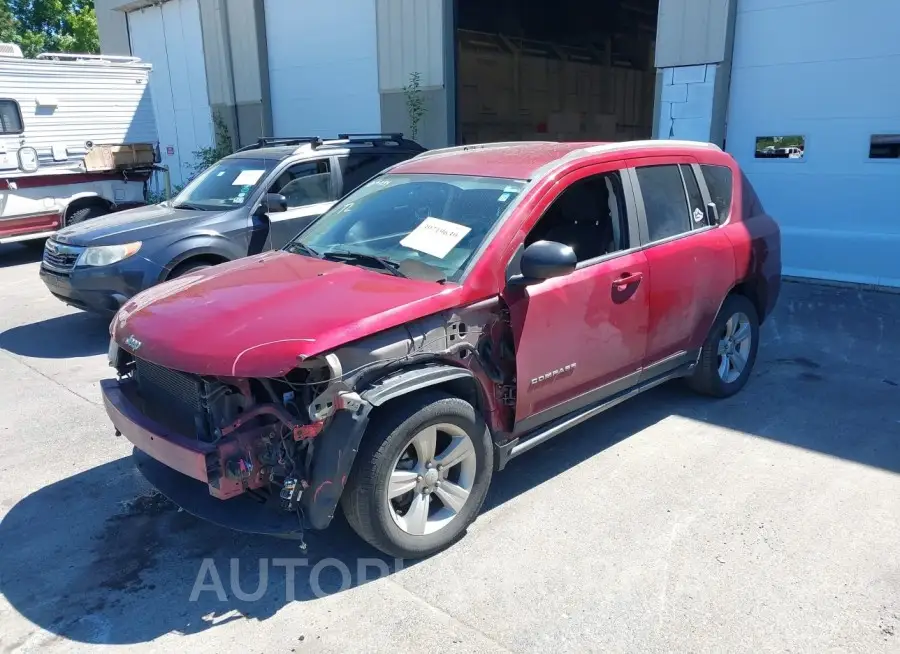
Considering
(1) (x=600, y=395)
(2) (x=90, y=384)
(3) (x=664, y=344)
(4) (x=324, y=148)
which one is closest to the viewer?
(1) (x=600, y=395)

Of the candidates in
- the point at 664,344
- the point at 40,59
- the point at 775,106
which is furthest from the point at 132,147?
the point at 664,344

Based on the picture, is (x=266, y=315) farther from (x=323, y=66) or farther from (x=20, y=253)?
(x=323, y=66)

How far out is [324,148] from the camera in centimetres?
763

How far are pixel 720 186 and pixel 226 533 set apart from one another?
396 centimetres

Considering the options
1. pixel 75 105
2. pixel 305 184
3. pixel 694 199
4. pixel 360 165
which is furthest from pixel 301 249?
pixel 75 105

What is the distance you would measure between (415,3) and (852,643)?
11.4 metres

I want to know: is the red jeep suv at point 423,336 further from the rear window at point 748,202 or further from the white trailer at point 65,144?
the white trailer at point 65,144

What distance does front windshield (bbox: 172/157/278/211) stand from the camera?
7.06 meters

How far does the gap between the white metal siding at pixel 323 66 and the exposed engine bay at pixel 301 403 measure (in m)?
10.4

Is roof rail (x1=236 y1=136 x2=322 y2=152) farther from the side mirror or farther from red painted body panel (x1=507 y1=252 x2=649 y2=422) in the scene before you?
the side mirror

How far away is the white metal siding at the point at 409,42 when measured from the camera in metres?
11.5

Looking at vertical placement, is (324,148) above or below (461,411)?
above

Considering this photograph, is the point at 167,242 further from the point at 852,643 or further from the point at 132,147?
the point at 132,147

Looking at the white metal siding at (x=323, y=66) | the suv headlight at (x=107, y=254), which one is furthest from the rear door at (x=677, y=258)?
Result: the white metal siding at (x=323, y=66)
